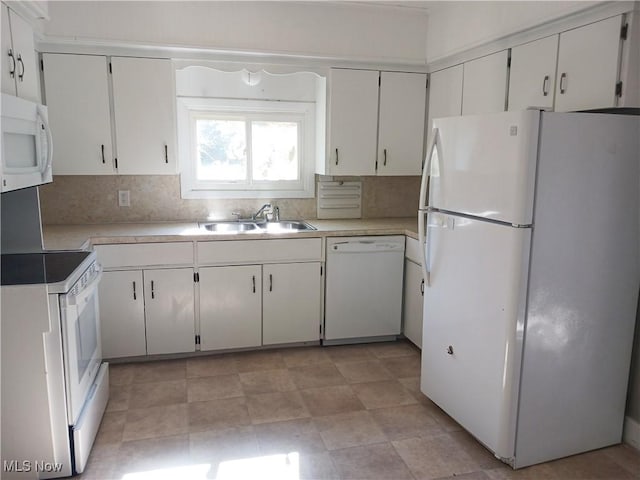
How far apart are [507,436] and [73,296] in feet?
6.39

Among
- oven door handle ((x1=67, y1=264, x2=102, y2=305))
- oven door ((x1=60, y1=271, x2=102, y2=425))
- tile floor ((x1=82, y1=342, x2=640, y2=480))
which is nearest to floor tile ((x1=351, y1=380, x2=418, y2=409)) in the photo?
tile floor ((x1=82, y1=342, x2=640, y2=480))

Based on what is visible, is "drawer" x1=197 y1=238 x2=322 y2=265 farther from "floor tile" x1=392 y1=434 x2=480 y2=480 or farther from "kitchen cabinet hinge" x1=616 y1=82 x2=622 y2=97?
"kitchen cabinet hinge" x1=616 y1=82 x2=622 y2=97

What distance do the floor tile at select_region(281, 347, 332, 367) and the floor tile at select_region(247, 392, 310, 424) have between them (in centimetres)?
43

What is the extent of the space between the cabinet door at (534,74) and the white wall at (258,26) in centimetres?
95

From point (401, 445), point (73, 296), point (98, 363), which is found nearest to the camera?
point (73, 296)

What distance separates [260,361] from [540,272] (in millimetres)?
1963

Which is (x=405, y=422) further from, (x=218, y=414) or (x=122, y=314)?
(x=122, y=314)

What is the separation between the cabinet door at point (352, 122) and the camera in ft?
11.8

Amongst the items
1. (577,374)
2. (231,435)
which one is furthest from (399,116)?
(231,435)

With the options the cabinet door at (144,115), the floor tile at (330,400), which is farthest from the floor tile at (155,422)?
the cabinet door at (144,115)

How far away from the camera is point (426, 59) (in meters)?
3.63

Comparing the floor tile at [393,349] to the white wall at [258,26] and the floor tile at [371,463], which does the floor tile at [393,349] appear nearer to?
the floor tile at [371,463]

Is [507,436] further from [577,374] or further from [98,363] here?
[98,363]

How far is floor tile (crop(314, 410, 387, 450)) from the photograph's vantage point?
8.08ft
